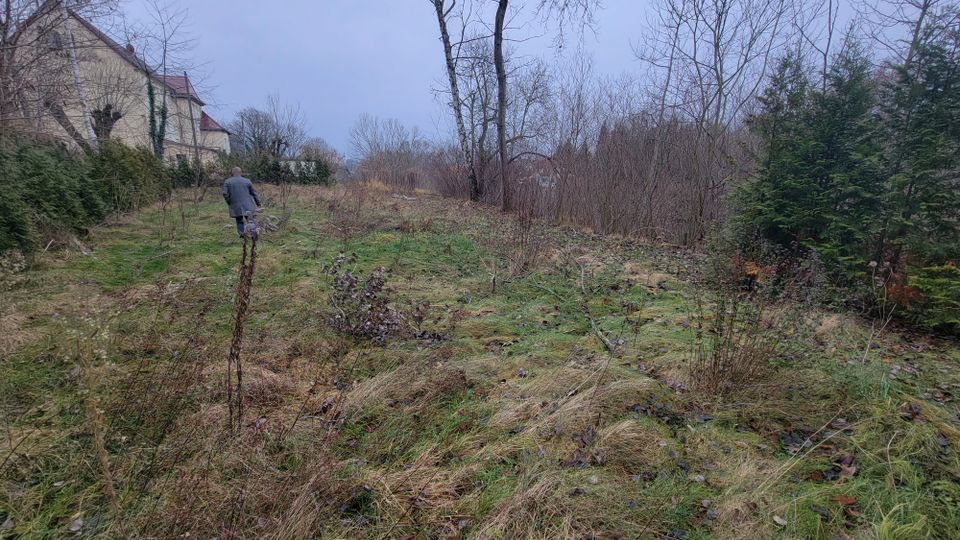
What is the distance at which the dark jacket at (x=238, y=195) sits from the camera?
298 inches

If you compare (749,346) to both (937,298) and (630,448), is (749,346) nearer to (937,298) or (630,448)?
(630,448)

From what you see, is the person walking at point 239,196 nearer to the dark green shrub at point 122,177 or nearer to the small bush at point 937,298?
the dark green shrub at point 122,177

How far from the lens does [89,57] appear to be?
1005cm

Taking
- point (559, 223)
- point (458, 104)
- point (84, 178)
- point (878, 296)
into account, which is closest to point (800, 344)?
point (878, 296)

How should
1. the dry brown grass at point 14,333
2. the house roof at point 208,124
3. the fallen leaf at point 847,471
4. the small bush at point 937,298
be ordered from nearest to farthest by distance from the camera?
the fallen leaf at point 847,471 < the dry brown grass at point 14,333 < the small bush at point 937,298 < the house roof at point 208,124

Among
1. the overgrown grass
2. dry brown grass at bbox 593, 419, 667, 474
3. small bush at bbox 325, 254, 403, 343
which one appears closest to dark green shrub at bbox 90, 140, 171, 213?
the overgrown grass

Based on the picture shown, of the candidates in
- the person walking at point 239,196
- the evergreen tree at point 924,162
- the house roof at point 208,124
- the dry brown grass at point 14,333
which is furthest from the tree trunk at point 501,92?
the house roof at point 208,124

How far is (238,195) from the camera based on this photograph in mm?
7625

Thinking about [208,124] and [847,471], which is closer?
[847,471]

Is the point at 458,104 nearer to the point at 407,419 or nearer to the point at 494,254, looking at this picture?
the point at 494,254

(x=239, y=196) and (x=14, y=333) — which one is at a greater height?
(x=239, y=196)

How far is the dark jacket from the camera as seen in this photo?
24.8ft

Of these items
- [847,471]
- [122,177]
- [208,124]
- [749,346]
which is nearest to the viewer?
[847,471]

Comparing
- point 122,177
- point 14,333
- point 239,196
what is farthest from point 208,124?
point 14,333
